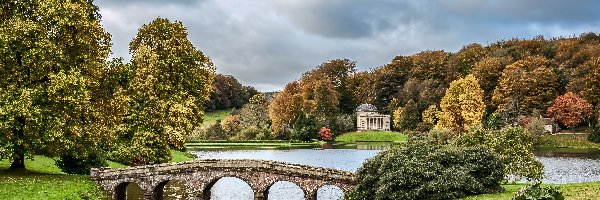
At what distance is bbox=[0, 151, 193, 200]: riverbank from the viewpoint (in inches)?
1384

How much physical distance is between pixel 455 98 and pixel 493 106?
99.3ft

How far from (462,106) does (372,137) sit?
38.5 metres

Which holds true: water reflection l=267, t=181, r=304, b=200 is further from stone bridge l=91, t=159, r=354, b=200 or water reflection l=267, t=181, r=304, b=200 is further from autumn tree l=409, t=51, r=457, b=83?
autumn tree l=409, t=51, r=457, b=83

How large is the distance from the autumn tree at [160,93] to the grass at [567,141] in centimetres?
7234

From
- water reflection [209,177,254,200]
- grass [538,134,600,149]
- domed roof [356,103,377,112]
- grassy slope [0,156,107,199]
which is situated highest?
domed roof [356,103,377,112]

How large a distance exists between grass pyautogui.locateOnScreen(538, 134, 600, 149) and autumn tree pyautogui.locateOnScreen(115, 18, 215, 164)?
237 feet

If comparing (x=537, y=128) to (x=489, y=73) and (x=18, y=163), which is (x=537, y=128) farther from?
(x=18, y=163)

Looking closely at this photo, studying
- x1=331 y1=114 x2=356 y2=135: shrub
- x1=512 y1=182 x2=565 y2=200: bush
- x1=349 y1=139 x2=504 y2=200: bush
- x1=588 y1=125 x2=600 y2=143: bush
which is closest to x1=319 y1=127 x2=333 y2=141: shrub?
x1=331 y1=114 x2=356 y2=135: shrub

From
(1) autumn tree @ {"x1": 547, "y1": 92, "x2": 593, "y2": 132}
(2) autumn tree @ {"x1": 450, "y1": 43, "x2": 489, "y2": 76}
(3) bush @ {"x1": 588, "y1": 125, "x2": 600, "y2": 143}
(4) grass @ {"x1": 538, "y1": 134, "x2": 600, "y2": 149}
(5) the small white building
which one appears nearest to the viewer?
(3) bush @ {"x1": 588, "y1": 125, "x2": 600, "y2": 143}

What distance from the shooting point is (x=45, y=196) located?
3556 cm

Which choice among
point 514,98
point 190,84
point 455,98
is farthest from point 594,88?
point 190,84

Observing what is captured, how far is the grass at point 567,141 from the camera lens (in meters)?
101

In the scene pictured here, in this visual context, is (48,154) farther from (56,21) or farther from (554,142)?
(554,142)

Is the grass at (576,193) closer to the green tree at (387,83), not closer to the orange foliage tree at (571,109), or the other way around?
the orange foliage tree at (571,109)
